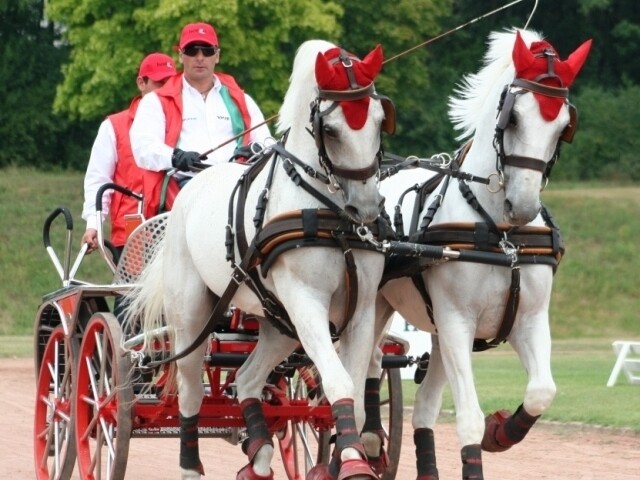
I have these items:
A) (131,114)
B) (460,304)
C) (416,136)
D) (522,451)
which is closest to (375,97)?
(460,304)

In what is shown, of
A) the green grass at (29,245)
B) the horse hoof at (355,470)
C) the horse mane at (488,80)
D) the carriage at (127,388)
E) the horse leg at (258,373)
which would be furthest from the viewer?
the green grass at (29,245)

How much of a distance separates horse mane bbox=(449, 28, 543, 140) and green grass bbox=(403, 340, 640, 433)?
15.0 ft

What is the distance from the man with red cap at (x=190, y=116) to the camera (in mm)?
8391

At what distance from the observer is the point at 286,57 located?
114 feet

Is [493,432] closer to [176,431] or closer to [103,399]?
[176,431]

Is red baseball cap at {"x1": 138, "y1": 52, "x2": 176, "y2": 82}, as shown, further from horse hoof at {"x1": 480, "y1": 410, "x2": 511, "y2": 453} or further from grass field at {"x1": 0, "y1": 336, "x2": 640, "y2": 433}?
grass field at {"x1": 0, "y1": 336, "x2": 640, "y2": 433}

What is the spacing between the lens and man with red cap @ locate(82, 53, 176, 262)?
9.01m

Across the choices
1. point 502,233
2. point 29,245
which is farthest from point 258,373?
point 29,245

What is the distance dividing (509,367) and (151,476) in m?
10.3

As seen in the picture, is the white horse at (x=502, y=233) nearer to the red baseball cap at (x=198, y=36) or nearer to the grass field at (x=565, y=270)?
the red baseball cap at (x=198, y=36)

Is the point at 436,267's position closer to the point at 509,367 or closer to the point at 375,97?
the point at 375,97

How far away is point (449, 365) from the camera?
6.61 meters

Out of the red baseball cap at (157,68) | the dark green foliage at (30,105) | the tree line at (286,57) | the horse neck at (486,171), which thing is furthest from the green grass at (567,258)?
the horse neck at (486,171)

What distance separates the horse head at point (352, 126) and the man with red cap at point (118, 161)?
2.89 meters
